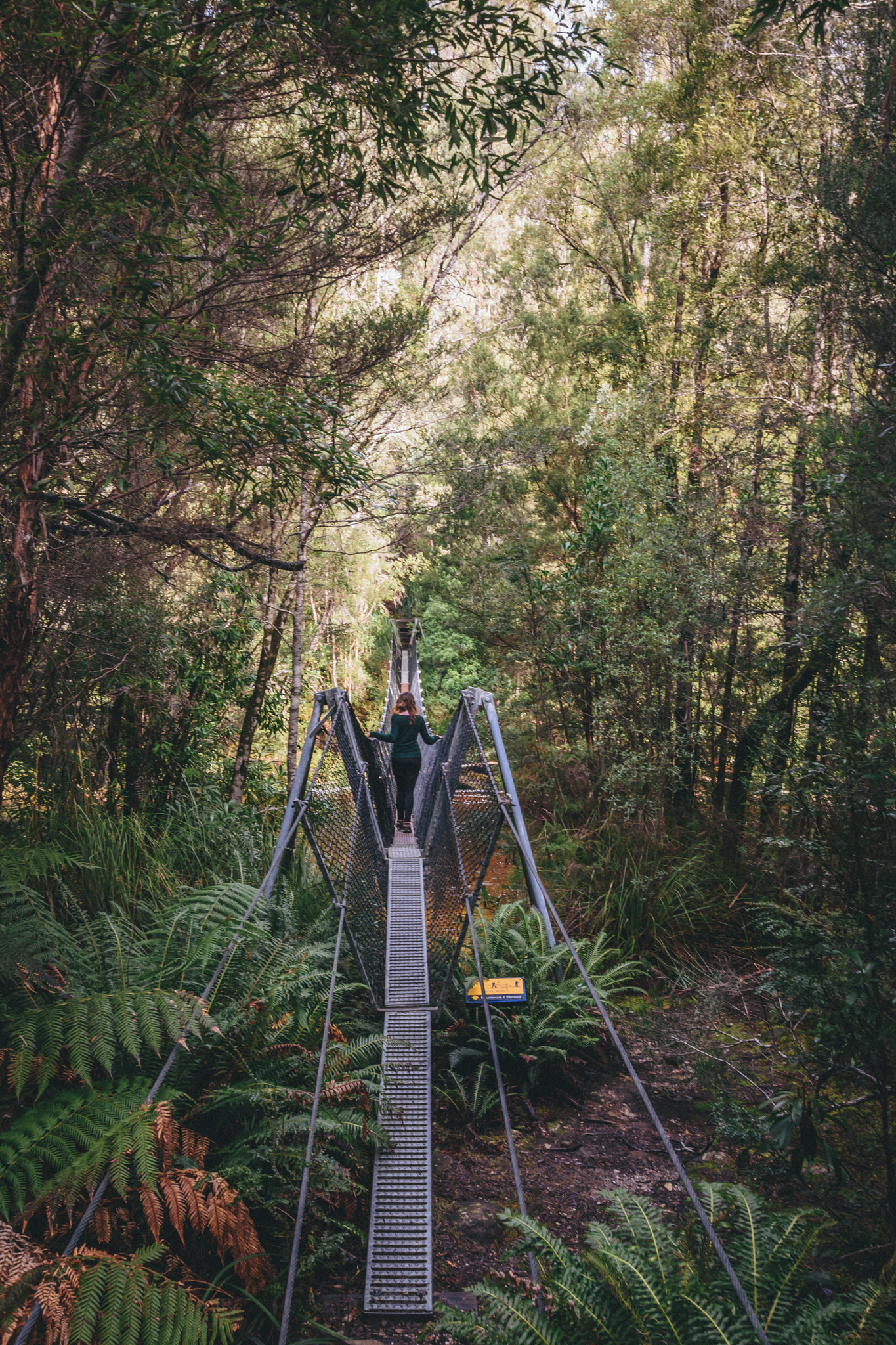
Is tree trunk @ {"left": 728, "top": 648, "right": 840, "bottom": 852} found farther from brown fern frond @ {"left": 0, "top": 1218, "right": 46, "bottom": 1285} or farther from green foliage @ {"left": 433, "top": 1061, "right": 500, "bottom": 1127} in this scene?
brown fern frond @ {"left": 0, "top": 1218, "right": 46, "bottom": 1285}

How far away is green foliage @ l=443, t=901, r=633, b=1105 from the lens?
2.84 meters

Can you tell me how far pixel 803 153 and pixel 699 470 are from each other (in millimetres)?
2172

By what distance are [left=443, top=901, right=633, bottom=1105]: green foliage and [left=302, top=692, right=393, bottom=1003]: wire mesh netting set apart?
0.42 m

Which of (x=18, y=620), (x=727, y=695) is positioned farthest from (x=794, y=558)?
(x=18, y=620)

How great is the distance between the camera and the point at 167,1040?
1.86 meters

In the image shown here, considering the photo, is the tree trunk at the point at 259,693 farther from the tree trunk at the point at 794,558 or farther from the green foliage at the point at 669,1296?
the green foliage at the point at 669,1296

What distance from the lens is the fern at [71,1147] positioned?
1324 millimetres

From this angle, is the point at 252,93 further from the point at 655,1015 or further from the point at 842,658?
the point at 655,1015

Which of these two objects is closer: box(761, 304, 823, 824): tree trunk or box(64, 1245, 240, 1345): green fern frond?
box(64, 1245, 240, 1345): green fern frond

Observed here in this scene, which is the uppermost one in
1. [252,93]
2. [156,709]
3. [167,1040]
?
[252,93]

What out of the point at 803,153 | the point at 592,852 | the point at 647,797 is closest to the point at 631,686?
the point at 647,797

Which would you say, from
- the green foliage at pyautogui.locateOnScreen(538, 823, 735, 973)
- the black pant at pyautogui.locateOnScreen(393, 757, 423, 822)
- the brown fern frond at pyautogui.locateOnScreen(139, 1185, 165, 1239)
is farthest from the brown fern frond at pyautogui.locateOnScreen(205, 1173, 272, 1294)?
the black pant at pyautogui.locateOnScreen(393, 757, 423, 822)

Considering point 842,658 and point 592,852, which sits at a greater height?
point 842,658

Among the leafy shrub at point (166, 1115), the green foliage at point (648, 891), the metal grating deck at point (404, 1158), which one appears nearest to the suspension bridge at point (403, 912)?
the metal grating deck at point (404, 1158)
